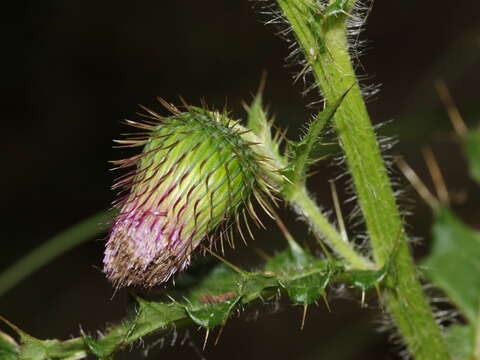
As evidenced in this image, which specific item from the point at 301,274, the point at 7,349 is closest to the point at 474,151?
the point at 301,274

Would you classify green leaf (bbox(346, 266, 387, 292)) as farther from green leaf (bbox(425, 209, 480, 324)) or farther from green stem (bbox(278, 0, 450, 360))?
green leaf (bbox(425, 209, 480, 324))

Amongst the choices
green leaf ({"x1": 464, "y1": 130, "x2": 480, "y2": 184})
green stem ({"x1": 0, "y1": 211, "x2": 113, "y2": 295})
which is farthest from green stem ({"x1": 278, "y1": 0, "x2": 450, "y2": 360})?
green stem ({"x1": 0, "y1": 211, "x2": 113, "y2": 295})

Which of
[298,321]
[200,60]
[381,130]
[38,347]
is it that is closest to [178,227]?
[38,347]

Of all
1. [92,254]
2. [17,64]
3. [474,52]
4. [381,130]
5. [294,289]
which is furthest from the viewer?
[17,64]

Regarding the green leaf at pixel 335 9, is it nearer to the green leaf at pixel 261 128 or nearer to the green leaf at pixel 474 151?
the green leaf at pixel 261 128

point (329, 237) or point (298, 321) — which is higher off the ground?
point (329, 237)

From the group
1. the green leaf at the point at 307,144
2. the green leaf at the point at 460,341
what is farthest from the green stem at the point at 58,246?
the green leaf at the point at 460,341

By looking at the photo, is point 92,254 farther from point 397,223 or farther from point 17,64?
point 397,223
